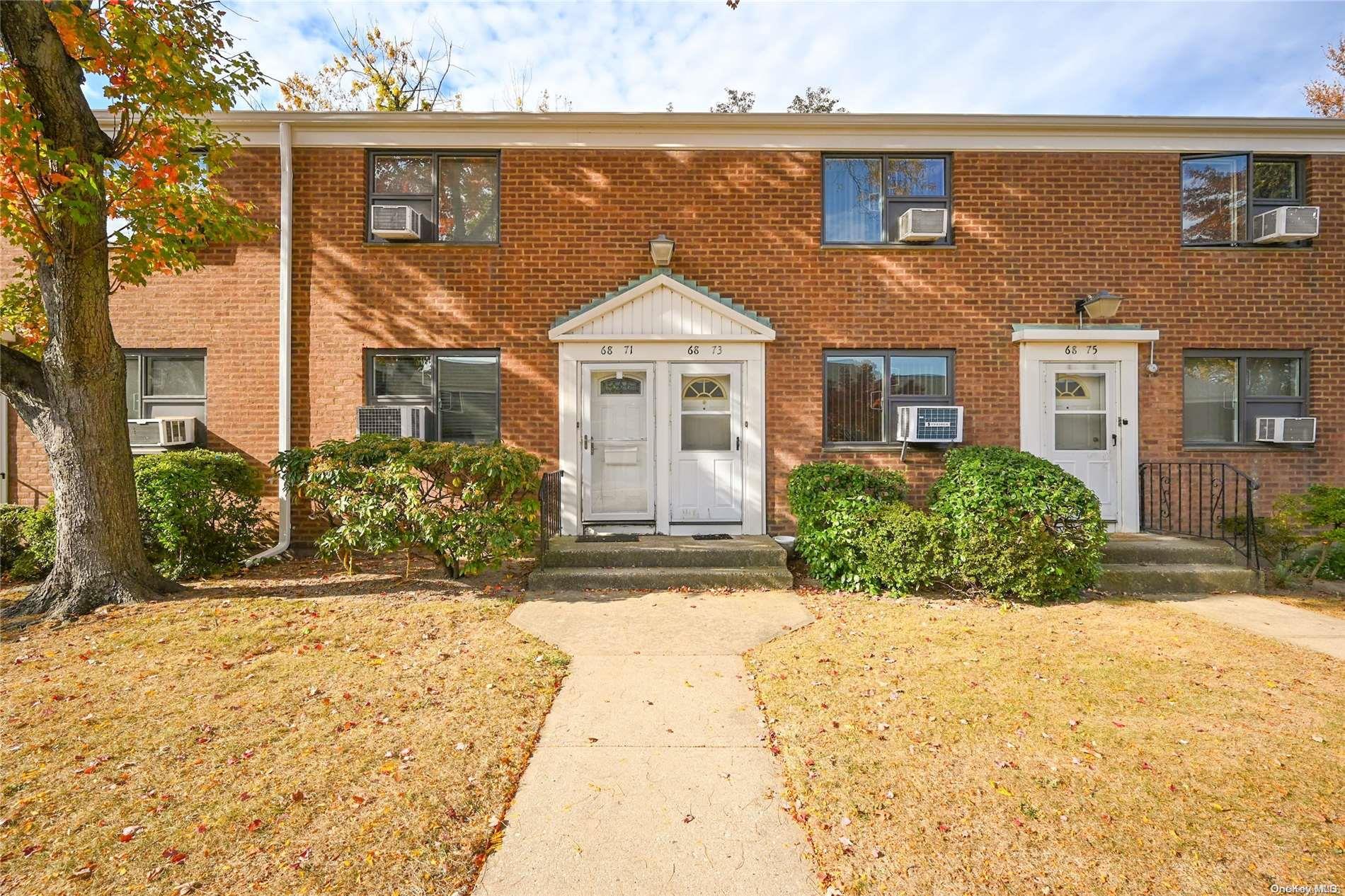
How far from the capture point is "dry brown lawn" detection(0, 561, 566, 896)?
2432 mm

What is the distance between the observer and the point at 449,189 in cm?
818

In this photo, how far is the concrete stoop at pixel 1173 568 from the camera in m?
6.60

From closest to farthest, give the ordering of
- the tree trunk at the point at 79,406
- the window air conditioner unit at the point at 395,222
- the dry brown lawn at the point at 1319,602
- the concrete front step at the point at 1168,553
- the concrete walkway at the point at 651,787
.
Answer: the concrete walkway at the point at 651,787
the tree trunk at the point at 79,406
the dry brown lawn at the point at 1319,602
the concrete front step at the point at 1168,553
the window air conditioner unit at the point at 395,222

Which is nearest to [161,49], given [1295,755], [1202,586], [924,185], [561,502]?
[561,502]

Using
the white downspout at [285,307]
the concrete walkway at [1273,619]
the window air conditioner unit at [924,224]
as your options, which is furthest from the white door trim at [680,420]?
the white downspout at [285,307]

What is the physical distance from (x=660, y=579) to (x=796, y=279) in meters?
4.38

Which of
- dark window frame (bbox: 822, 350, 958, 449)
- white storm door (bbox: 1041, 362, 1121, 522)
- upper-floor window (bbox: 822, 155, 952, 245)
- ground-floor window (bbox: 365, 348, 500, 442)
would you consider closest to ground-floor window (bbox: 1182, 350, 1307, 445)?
white storm door (bbox: 1041, 362, 1121, 522)

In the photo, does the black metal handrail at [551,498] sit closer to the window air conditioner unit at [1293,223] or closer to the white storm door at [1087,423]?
the white storm door at [1087,423]

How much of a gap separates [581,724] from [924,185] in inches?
316

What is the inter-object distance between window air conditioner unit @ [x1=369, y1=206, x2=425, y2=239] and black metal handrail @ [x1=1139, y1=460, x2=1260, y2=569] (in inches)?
398

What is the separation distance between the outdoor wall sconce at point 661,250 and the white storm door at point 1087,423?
206 inches

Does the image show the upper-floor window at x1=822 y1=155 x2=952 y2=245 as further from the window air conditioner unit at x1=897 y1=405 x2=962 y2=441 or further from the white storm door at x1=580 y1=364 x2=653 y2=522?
the white storm door at x1=580 y1=364 x2=653 y2=522

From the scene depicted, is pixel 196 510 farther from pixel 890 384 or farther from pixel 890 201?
pixel 890 201

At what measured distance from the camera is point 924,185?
8242 millimetres
